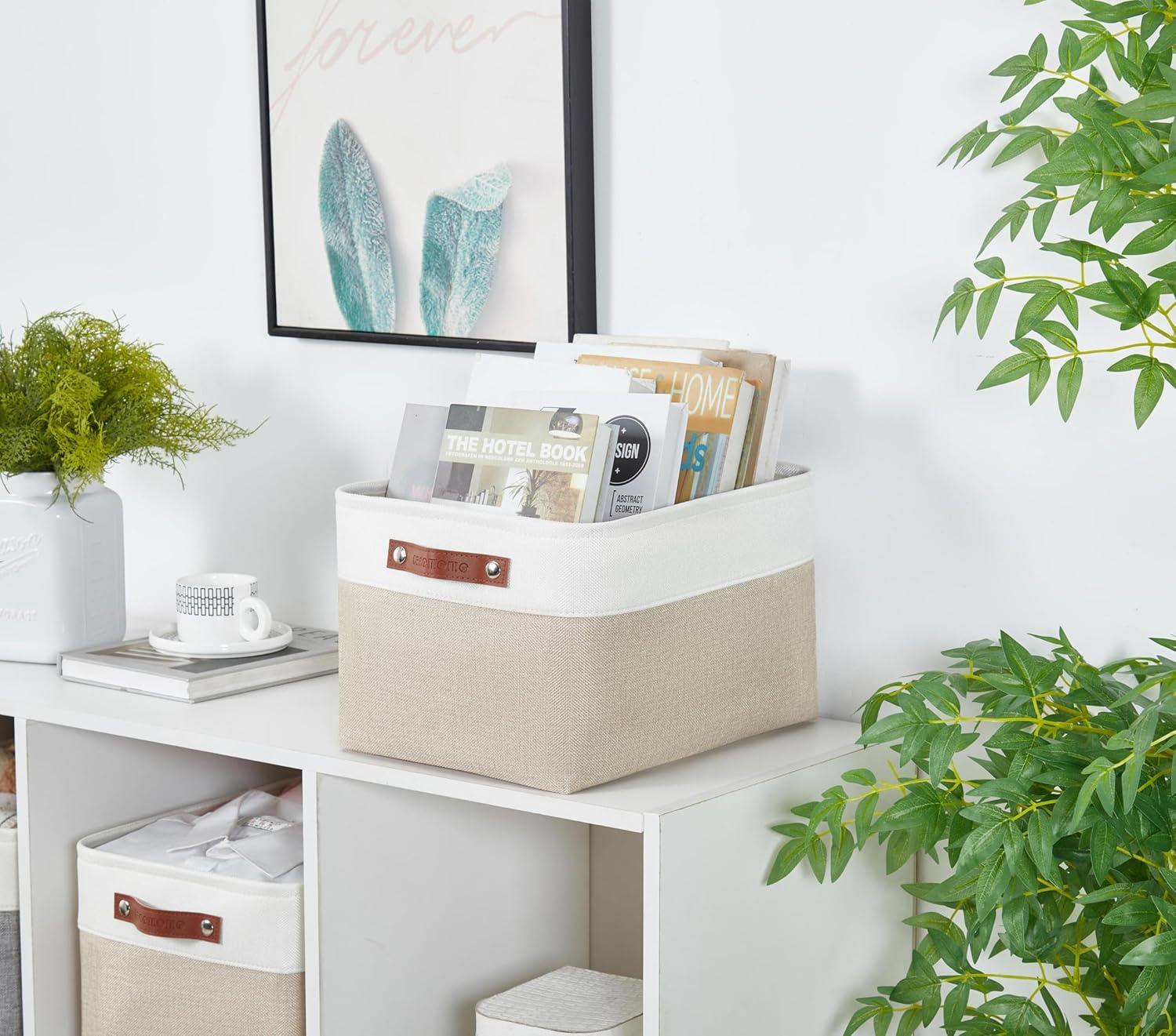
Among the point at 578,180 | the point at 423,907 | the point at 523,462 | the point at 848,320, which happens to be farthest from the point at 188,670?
the point at 848,320

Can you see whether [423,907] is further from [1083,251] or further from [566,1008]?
[1083,251]

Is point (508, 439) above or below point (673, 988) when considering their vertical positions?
above

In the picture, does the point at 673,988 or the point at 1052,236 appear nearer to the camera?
the point at 673,988

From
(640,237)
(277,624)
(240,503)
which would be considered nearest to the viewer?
(640,237)

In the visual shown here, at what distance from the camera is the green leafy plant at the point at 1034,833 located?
1086 millimetres

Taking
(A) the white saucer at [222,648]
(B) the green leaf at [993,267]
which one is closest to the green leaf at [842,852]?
(B) the green leaf at [993,267]

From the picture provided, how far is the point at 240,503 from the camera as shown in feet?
6.24

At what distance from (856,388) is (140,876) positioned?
2.63 ft

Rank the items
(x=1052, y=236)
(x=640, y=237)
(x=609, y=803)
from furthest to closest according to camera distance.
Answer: (x=640, y=237) < (x=1052, y=236) < (x=609, y=803)

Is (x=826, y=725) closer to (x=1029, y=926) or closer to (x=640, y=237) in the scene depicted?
(x=1029, y=926)

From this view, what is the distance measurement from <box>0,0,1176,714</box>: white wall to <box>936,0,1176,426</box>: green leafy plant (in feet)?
0.21

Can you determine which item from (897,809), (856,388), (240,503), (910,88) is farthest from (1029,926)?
(240,503)

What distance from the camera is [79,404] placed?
1.59 metres

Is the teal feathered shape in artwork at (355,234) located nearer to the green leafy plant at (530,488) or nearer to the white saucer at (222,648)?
the white saucer at (222,648)
